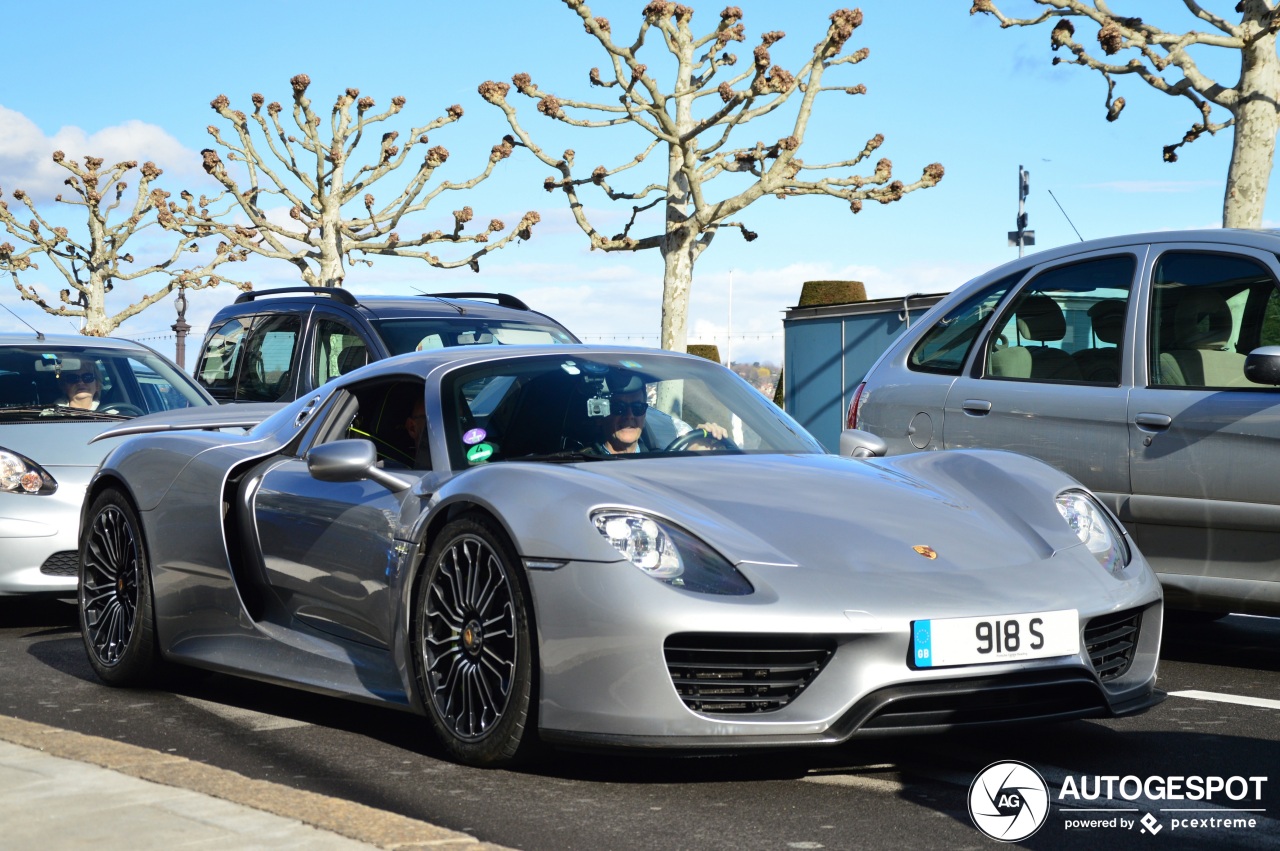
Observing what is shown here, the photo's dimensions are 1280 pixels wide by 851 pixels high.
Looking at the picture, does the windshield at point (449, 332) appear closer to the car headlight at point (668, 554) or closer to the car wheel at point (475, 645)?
the car wheel at point (475, 645)

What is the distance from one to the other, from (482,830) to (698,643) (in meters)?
0.71

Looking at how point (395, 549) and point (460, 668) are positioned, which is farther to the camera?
point (395, 549)

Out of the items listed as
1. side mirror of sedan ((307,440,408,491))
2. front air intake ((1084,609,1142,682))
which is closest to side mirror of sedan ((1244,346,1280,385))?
front air intake ((1084,609,1142,682))

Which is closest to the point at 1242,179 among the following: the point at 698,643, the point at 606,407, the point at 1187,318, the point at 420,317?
the point at 420,317

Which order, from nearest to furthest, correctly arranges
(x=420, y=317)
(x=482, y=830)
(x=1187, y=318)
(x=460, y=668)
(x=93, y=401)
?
(x=482, y=830), (x=460, y=668), (x=1187, y=318), (x=93, y=401), (x=420, y=317)

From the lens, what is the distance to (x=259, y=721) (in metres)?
5.89

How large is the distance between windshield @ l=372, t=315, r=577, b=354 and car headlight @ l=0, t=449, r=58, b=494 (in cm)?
306

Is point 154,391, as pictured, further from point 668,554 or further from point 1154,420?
point 668,554

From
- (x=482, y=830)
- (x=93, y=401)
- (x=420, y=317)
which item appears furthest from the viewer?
(x=420, y=317)

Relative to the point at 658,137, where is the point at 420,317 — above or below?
below

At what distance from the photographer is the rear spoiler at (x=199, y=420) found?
24.0 feet

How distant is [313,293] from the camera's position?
12172 mm

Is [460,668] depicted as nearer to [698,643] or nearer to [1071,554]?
[698,643]

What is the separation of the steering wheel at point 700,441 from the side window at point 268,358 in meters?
6.74
